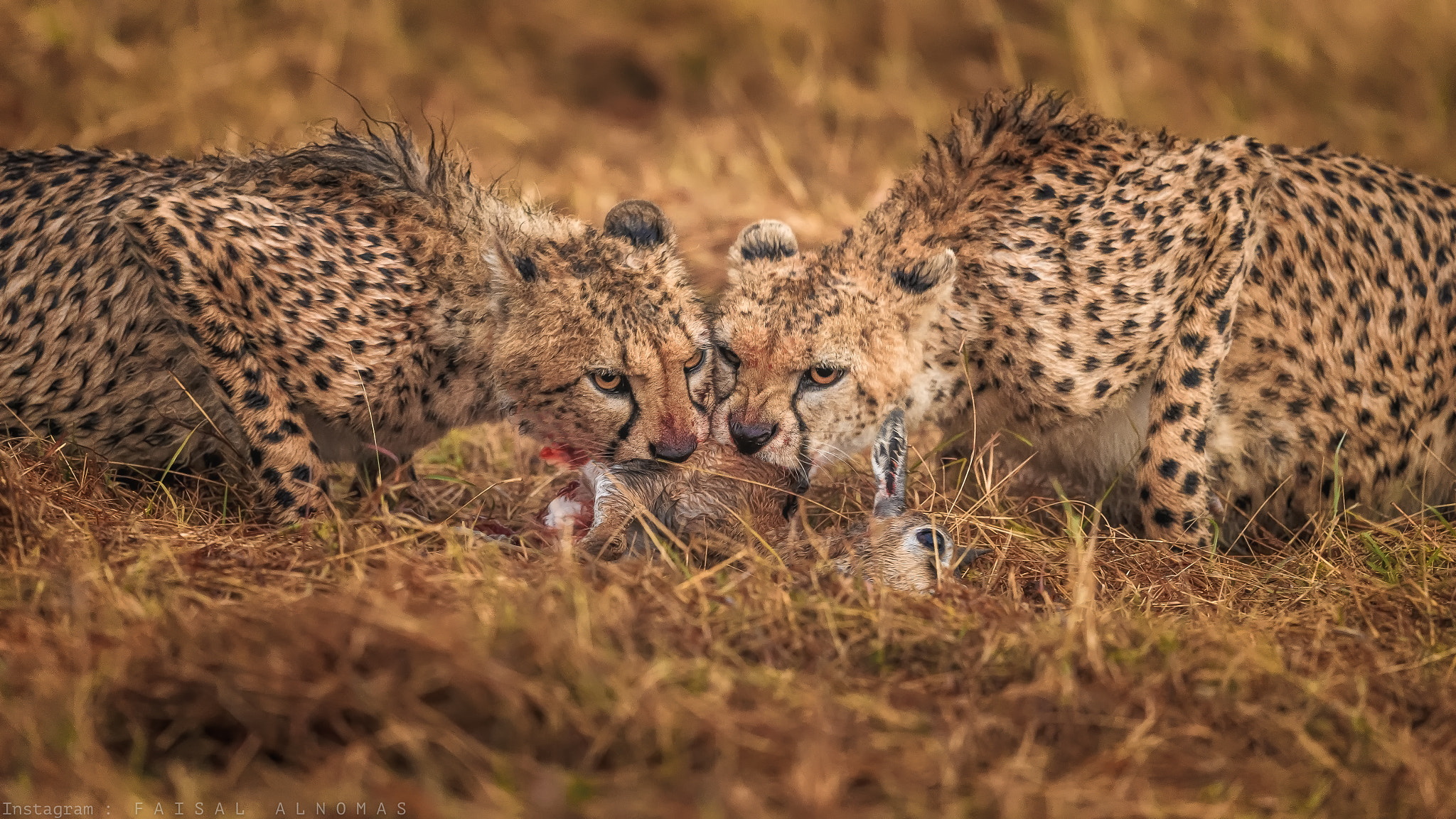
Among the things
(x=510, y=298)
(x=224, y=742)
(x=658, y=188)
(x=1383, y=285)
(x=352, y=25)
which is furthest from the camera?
(x=352, y=25)

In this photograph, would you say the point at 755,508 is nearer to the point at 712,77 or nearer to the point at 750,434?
the point at 750,434

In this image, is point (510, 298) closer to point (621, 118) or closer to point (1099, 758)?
point (1099, 758)

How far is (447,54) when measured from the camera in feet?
28.9

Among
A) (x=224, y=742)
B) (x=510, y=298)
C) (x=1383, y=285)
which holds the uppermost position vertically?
(x=1383, y=285)

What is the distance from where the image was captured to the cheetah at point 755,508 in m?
3.59

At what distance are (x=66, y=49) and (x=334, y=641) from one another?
231 inches

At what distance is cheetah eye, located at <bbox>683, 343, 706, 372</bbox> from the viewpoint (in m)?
3.90

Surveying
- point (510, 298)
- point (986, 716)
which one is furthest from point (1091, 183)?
point (986, 716)

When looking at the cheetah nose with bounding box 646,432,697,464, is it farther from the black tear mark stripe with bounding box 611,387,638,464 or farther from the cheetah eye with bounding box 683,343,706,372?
the cheetah eye with bounding box 683,343,706,372

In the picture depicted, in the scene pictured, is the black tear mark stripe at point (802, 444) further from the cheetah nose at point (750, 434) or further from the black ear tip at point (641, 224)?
the black ear tip at point (641, 224)

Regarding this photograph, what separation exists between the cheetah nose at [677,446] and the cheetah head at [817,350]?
0.44ft

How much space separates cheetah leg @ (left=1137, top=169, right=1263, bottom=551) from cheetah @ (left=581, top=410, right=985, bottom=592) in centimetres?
70

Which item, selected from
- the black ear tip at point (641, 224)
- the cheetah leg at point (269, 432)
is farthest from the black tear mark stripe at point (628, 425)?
the cheetah leg at point (269, 432)

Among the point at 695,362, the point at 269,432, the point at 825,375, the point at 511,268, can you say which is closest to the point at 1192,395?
the point at 825,375
